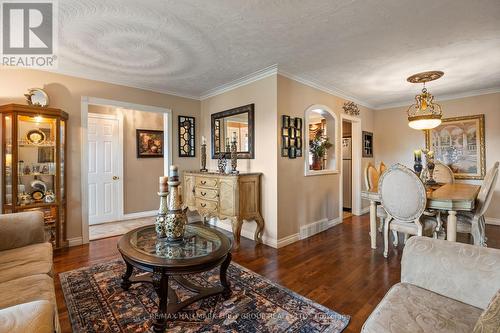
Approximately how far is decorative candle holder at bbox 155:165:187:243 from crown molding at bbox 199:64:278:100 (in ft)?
6.84

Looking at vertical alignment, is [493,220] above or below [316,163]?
below

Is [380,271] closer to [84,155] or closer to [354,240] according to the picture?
[354,240]

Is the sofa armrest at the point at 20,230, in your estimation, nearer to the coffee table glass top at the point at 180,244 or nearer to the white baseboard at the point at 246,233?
the coffee table glass top at the point at 180,244

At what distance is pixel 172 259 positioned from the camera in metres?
1.68

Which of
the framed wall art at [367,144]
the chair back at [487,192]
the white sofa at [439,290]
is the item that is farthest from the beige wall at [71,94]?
the chair back at [487,192]

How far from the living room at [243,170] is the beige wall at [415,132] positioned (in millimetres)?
43

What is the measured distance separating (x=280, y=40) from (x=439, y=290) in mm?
2493

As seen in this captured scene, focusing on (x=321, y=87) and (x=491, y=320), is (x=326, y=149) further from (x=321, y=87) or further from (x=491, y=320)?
(x=491, y=320)

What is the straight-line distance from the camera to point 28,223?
2.13 meters

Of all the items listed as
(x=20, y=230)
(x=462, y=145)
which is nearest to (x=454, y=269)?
(x=20, y=230)

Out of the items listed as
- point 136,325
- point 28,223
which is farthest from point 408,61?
point 28,223

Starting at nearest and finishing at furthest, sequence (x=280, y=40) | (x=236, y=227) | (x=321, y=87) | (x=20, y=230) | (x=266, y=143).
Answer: (x=20, y=230)
(x=280, y=40)
(x=236, y=227)
(x=266, y=143)
(x=321, y=87)

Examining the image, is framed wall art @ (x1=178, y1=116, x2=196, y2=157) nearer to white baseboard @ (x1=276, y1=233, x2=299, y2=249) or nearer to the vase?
the vase

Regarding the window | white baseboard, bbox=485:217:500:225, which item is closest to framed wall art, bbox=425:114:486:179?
white baseboard, bbox=485:217:500:225
